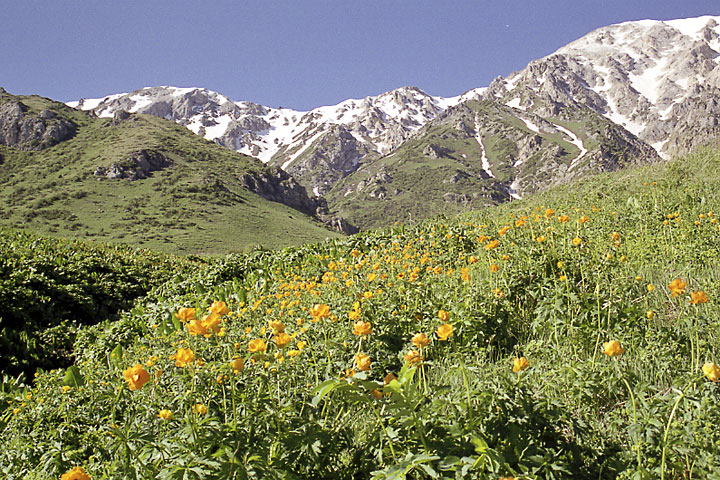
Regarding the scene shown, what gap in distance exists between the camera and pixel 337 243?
9422 millimetres

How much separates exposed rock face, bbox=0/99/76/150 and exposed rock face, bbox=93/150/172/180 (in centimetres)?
3164

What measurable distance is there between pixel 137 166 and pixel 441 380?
4686 inches

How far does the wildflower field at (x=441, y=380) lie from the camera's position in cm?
167

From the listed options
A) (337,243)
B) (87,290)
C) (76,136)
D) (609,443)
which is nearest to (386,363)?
(609,443)

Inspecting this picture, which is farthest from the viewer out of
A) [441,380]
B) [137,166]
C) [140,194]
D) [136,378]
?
[137,166]

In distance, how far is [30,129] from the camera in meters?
118

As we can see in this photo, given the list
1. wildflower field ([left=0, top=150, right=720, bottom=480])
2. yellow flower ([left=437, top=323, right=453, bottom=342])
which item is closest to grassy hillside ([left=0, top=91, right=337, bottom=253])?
wildflower field ([left=0, top=150, right=720, bottom=480])

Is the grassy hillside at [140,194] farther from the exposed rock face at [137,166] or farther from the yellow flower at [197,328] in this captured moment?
the yellow flower at [197,328]

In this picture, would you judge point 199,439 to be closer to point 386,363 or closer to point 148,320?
point 386,363

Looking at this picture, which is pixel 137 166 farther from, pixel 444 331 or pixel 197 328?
pixel 444 331

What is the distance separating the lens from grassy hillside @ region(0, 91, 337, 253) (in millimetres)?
72750

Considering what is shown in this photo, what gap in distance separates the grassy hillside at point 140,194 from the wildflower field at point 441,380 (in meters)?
53.4

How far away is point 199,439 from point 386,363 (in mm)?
1703

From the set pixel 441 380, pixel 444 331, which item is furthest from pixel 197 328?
pixel 441 380
